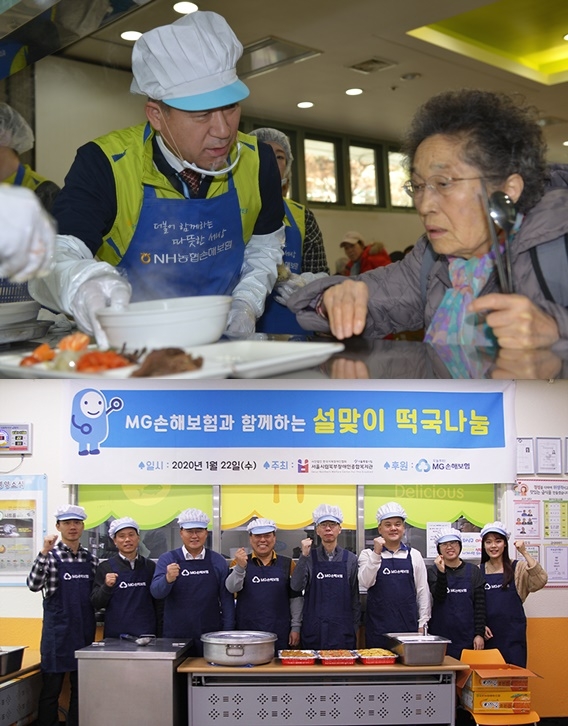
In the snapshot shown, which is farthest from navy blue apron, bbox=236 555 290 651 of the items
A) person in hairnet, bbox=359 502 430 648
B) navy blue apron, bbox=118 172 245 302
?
navy blue apron, bbox=118 172 245 302

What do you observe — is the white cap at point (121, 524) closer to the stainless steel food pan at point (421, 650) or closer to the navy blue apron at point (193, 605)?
the navy blue apron at point (193, 605)

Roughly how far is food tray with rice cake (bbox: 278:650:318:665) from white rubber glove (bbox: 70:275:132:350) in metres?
3.03

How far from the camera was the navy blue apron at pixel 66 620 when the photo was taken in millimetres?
3842

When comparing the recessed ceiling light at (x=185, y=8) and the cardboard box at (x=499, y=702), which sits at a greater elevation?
the recessed ceiling light at (x=185, y=8)

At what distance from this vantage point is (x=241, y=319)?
0.99m

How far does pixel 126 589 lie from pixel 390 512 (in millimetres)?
1260

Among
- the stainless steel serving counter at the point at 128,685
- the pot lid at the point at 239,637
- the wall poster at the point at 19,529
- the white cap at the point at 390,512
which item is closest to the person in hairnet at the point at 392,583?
the white cap at the point at 390,512

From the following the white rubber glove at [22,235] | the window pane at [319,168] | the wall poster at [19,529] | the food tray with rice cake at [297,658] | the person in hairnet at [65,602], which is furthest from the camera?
the wall poster at [19,529]

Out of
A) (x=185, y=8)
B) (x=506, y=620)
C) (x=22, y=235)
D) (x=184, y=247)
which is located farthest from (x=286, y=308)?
(x=506, y=620)

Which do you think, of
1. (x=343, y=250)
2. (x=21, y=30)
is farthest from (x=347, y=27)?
(x=21, y=30)

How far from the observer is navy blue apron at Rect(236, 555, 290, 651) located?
3.90 metres

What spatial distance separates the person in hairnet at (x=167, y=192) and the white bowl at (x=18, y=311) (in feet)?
0.07

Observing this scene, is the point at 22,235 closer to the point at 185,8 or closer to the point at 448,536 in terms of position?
the point at 185,8

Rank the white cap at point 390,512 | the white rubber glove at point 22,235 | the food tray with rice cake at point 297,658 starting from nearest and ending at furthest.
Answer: the white rubber glove at point 22,235 < the food tray with rice cake at point 297,658 < the white cap at point 390,512
